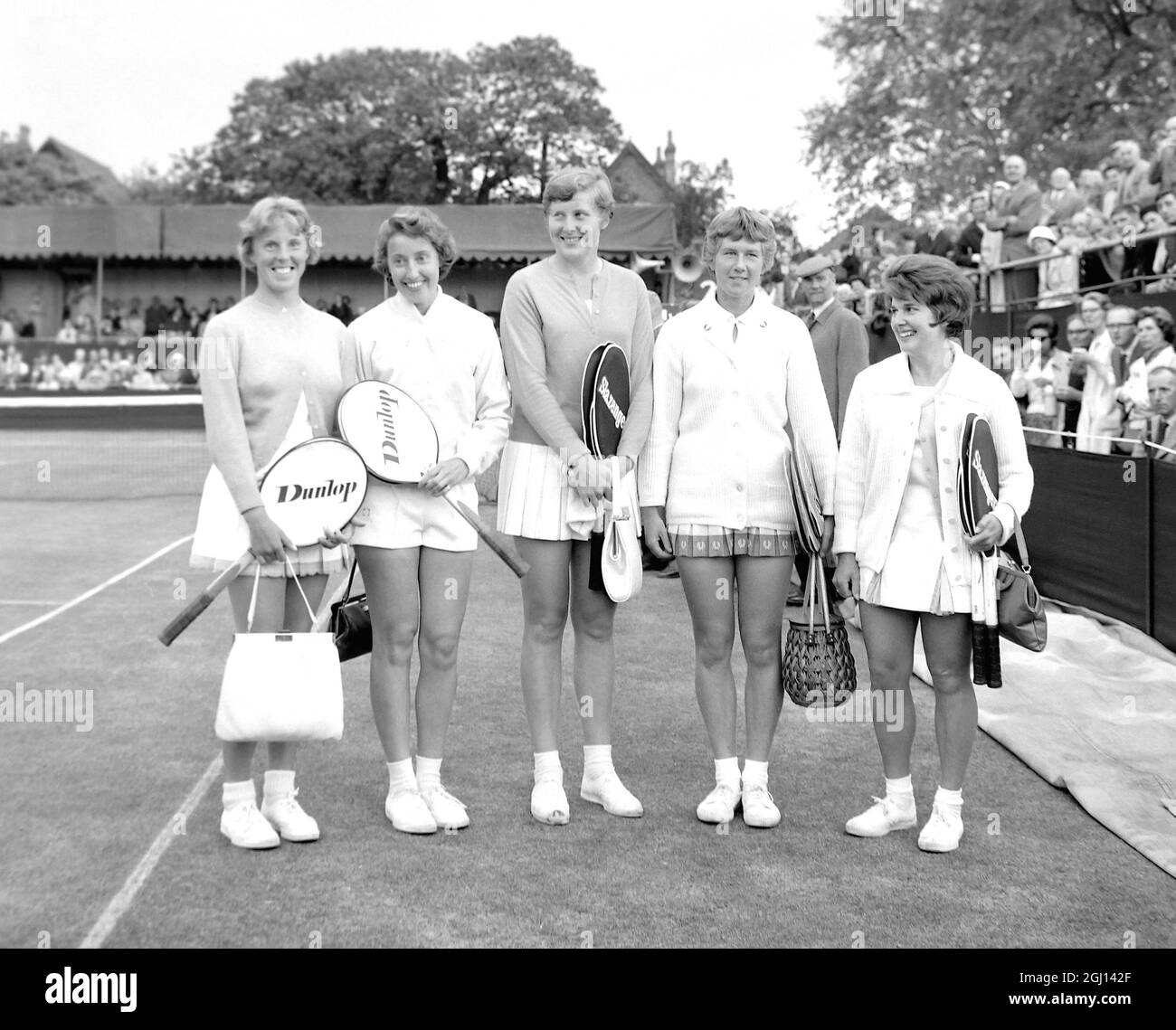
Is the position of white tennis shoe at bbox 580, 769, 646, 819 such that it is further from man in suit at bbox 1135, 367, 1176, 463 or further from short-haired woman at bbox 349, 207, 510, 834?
man in suit at bbox 1135, 367, 1176, 463

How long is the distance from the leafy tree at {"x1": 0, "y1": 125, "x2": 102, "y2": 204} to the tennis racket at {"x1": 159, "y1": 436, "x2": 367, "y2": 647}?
251 ft

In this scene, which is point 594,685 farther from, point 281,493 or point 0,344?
point 0,344

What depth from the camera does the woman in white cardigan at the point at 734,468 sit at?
14.9 feet

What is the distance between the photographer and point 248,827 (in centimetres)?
428

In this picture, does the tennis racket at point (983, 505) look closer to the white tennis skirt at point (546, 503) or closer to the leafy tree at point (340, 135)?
the white tennis skirt at point (546, 503)

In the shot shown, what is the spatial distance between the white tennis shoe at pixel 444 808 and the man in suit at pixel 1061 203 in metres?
11.0

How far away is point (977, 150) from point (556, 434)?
29646mm

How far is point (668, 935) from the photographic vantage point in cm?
366

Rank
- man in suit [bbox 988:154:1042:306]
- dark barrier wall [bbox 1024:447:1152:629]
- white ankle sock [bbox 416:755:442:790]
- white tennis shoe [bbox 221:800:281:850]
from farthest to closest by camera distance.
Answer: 1. man in suit [bbox 988:154:1042:306]
2. dark barrier wall [bbox 1024:447:1152:629]
3. white ankle sock [bbox 416:755:442:790]
4. white tennis shoe [bbox 221:800:281:850]

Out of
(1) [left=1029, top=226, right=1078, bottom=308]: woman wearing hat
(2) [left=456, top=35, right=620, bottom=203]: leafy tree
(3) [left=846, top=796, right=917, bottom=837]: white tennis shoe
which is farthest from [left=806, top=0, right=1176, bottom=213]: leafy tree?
(2) [left=456, top=35, right=620, bottom=203]: leafy tree

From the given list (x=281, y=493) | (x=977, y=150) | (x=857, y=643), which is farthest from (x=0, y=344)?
(x=281, y=493)

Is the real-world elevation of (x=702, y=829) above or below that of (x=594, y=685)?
below

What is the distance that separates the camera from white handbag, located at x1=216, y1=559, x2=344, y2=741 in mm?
4004

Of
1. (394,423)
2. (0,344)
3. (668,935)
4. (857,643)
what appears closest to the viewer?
(668,935)
